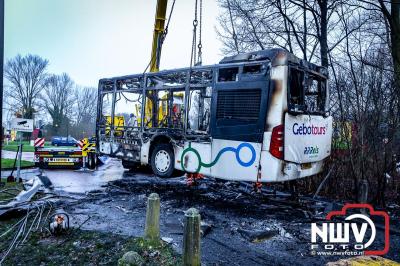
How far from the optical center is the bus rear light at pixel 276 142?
616 cm

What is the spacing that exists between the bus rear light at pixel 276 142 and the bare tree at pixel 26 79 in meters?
48.1

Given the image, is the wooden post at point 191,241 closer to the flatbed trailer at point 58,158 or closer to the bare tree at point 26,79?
the flatbed trailer at point 58,158

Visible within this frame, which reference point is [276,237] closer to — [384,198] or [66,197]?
[384,198]

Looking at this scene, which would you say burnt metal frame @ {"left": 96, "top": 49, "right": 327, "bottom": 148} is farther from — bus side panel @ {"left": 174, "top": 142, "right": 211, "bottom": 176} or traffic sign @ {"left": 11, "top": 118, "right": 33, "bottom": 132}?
traffic sign @ {"left": 11, "top": 118, "right": 33, "bottom": 132}

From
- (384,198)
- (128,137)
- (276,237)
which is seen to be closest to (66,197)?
(128,137)

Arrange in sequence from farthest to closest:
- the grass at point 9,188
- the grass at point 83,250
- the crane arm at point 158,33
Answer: the crane arm at point 158,33 < the grass at point 9,188 < the grass at point 83,250

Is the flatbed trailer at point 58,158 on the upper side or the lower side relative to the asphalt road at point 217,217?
upper

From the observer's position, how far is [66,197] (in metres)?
7.70

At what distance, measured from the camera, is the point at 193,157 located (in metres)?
7.47

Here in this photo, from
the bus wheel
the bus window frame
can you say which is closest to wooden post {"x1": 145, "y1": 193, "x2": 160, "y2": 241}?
the bus window frame

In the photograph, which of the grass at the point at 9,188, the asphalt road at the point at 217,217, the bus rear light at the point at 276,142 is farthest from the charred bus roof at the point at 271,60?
the grass at the point at 9,188

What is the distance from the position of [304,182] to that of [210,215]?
373 centimetres

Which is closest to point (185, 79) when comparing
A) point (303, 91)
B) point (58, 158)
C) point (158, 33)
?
point (303, 91)

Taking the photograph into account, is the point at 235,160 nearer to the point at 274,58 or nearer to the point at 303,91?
the point at 303,91
